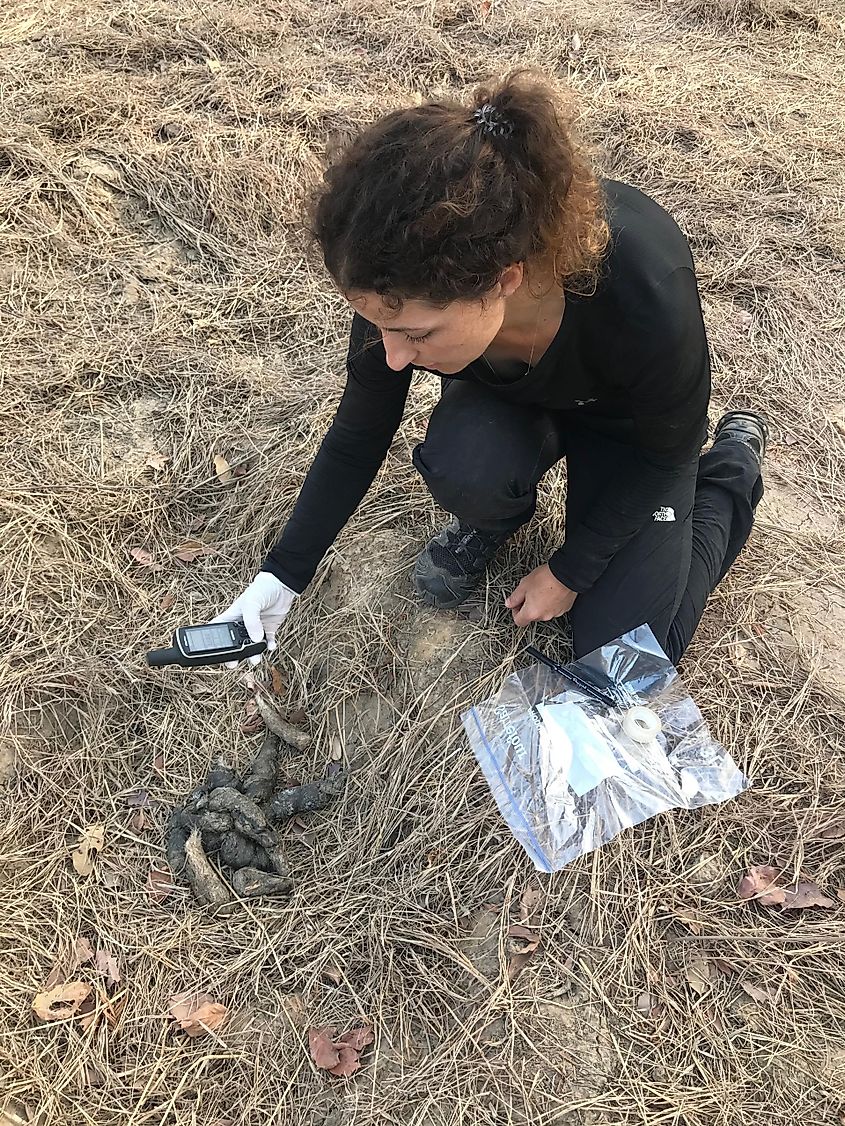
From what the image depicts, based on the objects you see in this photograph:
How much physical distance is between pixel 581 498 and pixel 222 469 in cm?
124

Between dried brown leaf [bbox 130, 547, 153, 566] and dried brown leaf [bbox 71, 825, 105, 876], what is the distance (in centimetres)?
80

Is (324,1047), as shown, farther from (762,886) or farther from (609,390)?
(609,390)

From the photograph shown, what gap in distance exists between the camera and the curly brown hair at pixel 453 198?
3.95 ft

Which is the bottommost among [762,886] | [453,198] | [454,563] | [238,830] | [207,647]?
[238,830]

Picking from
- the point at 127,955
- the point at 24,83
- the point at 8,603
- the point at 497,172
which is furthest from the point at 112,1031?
the point at 24,83

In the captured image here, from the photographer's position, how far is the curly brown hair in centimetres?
120

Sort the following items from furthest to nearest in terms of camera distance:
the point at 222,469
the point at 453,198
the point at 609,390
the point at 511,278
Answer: the point at 222,469
the point at 609,390
the point at 511,278
the point at 453,198

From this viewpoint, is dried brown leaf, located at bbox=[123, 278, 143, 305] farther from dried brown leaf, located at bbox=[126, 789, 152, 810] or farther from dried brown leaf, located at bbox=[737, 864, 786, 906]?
dried brown leaf, located at bbox=[737, 864, 786, 906]

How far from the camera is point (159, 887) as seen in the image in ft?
6.26

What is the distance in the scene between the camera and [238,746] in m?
2.14

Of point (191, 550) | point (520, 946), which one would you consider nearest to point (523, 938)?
point (520, 946)

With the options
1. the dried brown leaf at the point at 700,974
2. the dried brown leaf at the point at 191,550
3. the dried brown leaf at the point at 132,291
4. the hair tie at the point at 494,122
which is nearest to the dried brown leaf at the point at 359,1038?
the dried brown leaf at the point at 700,974

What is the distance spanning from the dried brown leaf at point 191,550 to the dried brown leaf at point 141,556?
8cm

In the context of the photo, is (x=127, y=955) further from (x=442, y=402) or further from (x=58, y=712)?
(x=442, y=402)
